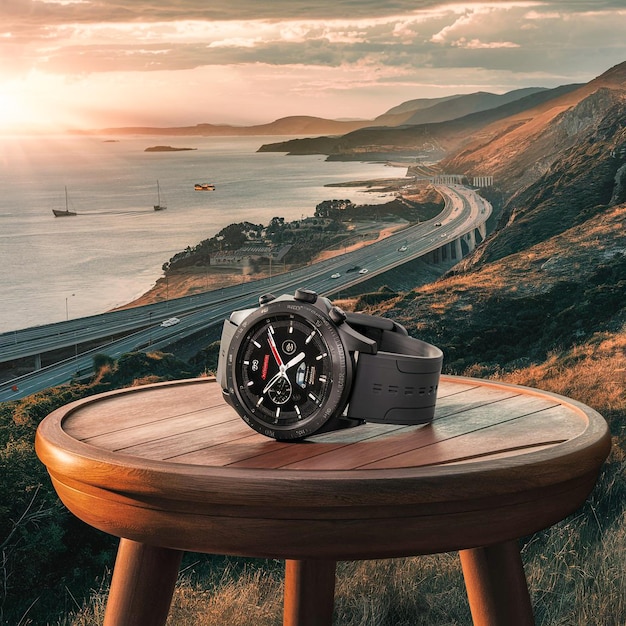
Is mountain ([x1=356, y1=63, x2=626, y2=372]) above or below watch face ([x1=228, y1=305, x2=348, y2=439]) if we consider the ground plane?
below

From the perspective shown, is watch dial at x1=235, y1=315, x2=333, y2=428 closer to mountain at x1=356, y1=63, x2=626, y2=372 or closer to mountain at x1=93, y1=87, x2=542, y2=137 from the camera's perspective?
mountain at x1=356, y1=63, x2=626, y2=372

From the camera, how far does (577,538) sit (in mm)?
4172

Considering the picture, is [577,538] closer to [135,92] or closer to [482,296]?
[482,296]

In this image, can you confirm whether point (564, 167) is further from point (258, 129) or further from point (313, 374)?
point (313, 374)

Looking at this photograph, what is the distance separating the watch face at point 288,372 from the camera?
1657 millimetres

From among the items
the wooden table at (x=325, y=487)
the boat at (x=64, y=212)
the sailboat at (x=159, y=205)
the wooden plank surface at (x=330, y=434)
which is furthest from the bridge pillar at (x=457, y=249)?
the wooden table at (x=325, y=487)

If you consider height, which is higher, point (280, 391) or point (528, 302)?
point (280, 391)

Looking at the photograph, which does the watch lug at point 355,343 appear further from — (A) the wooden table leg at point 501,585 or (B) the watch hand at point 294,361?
(A) the wooden table leg at point 501,585

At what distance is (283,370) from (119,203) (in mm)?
4072

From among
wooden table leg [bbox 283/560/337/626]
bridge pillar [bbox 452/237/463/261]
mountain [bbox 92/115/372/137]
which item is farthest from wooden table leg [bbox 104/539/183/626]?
mountain [bbox 92/115/372/137]

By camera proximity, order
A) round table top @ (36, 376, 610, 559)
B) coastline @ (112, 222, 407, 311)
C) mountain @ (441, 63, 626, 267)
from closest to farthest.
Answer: round table top @ (36, 376, 610, 559), coastline @ (112, 222, 407, 311), mountain @ (441, 63, 626, 267)

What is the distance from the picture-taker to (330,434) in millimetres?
1731

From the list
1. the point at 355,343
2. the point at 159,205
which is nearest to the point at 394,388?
the point at 355,343

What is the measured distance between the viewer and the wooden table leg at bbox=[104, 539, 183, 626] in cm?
172
